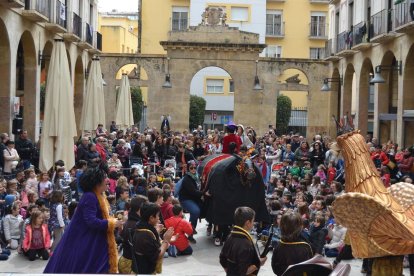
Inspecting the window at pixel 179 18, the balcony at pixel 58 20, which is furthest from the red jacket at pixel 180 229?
the window at pixel 179 18

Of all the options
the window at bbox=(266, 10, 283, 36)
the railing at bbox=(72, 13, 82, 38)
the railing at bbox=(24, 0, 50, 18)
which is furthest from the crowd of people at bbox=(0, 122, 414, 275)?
the window at bbox=(266, 10, 283, 36)

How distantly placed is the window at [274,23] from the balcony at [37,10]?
30.1 meters

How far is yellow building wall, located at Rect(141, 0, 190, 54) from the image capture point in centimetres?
5241

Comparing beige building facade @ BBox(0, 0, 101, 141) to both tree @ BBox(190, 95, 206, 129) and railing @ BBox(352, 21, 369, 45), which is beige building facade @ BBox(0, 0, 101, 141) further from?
tree @ BBox(190, 95, 206, 129)

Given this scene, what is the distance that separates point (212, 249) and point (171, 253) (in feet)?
2.84

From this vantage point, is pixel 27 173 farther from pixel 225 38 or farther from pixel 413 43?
pixel 225 38

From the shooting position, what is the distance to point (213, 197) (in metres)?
13.2

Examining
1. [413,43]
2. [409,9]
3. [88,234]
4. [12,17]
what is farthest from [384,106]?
[88,234]

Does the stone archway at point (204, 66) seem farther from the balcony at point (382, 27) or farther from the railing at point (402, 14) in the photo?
the railing at point (402, 14)

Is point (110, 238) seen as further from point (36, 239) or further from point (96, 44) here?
point (96, 44)

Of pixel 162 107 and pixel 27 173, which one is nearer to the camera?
pixel 27 173

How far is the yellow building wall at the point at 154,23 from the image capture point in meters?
52.4

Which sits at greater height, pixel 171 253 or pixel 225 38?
pixel 225 38

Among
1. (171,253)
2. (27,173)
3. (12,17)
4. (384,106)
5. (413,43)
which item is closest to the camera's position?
(171,253)
